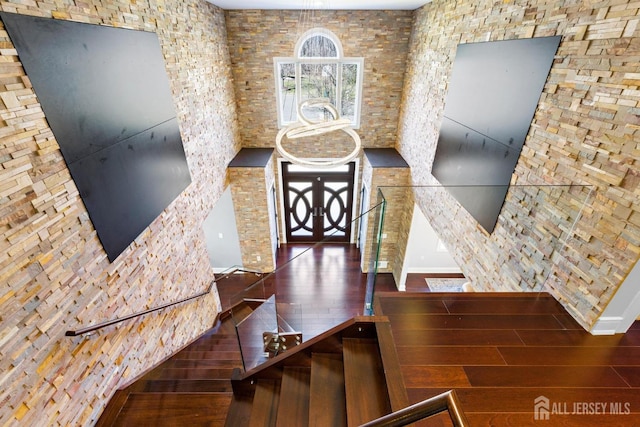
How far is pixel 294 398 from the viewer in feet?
7.48

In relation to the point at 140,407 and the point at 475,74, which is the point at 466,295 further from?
the point at 140,407

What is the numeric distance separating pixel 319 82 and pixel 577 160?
204 inches

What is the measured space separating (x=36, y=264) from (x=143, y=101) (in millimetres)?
1773

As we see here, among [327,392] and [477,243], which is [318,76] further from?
[327,392]

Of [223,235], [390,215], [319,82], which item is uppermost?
[319,82]

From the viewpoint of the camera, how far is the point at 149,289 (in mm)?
2998

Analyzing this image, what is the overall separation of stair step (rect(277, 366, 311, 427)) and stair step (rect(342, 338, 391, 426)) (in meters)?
0.51

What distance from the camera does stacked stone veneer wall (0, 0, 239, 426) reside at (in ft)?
5.30

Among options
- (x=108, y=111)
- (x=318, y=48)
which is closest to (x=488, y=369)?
(x=108, y=111)

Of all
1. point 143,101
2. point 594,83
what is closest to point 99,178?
point 143,101

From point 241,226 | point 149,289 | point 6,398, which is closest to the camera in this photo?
point 6,398

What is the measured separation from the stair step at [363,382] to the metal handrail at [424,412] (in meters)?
1.02

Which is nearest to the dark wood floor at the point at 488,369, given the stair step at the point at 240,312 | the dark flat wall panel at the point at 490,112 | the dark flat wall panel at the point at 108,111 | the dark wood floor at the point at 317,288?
the stair step at the point at 240,312

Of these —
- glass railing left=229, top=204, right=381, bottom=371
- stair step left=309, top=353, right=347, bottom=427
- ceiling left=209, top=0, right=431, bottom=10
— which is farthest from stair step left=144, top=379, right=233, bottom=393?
ceiling left=209, top=0, right=431, bottom=10
